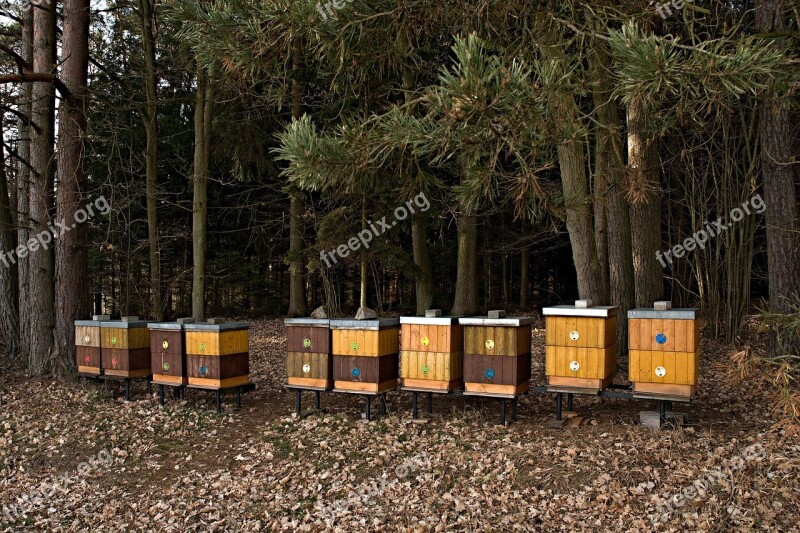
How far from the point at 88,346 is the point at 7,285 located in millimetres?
3209

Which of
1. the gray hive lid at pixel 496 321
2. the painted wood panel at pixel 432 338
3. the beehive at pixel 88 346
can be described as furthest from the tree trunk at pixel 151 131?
the gray hive lid at pixel 496 321

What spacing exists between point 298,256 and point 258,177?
14.7 ft

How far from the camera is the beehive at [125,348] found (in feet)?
26.8

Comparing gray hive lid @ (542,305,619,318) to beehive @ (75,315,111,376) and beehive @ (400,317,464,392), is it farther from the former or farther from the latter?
beehive @ (75,315,111,376)

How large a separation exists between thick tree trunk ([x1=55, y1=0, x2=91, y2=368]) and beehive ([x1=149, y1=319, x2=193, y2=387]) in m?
2.03

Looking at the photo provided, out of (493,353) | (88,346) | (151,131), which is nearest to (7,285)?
(88,346)

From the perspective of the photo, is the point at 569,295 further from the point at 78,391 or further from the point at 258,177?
the point at 78,391

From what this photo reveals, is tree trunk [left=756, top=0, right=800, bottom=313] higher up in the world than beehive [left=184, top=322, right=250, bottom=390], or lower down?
higher up

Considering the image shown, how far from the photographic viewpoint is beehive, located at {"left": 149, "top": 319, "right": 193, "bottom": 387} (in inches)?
304

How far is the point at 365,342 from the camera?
6688 millimetres

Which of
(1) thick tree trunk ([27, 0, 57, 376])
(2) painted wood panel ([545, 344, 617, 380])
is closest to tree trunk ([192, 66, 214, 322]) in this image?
(1) thick tree trunk ([27, 0, 57, 376])

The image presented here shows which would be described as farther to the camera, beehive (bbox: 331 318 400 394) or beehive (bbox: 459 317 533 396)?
beehive (bbox: 331 318 400 394)

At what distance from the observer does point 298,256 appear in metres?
12.4

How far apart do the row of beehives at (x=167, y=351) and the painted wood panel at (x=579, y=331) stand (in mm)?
3775
